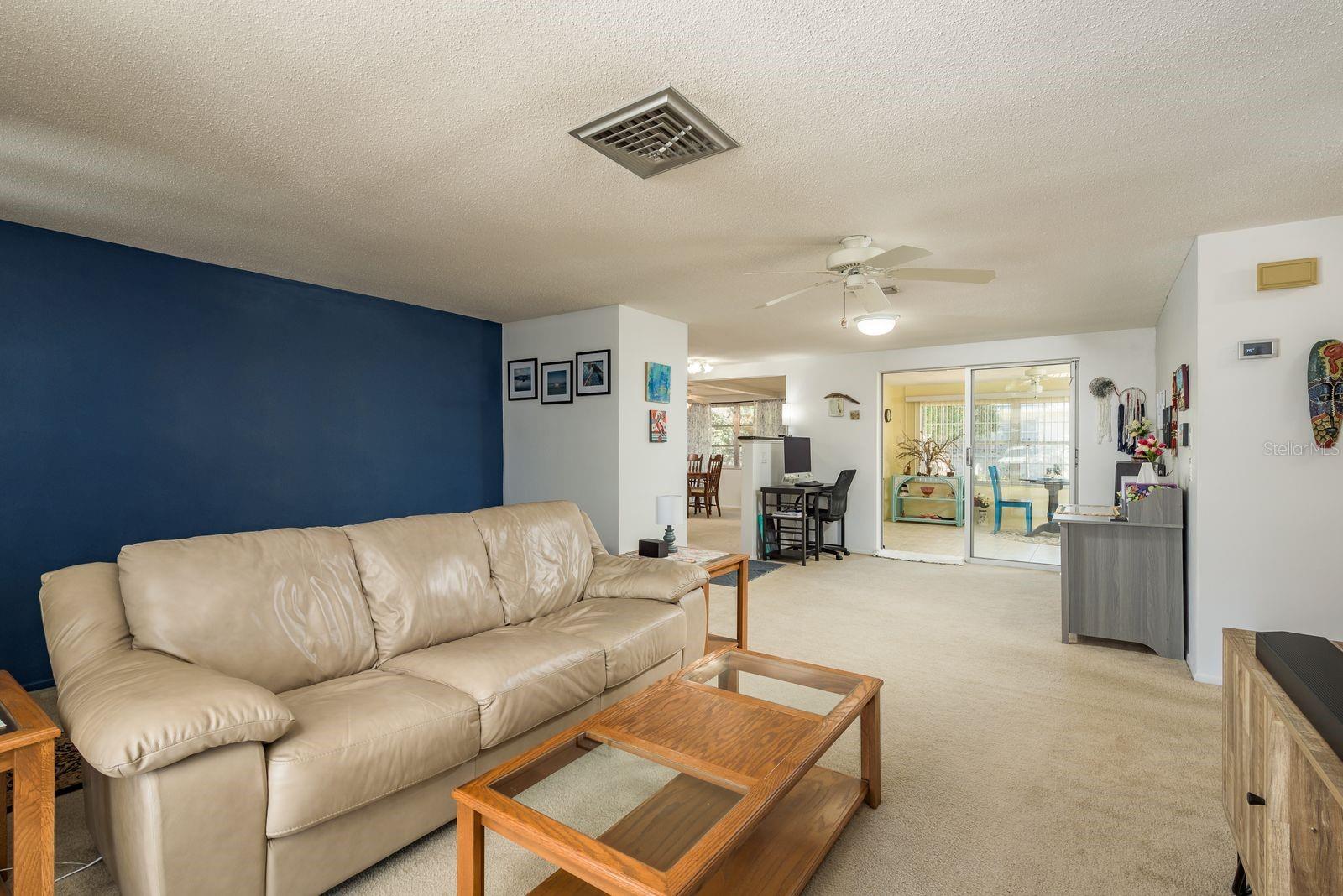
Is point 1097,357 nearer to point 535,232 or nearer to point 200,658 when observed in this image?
point 535,232

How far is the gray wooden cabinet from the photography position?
11.9ft

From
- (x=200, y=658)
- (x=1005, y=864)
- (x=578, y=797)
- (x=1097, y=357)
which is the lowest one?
(x=1005, y=864)

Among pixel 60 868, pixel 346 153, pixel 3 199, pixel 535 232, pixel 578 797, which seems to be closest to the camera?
pixel 578 797

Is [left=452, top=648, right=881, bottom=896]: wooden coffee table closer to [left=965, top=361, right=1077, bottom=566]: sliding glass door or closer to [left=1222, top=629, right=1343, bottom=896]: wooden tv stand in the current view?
[left=1222, top=629, right=1343, bottom=896]: wooden tv stand

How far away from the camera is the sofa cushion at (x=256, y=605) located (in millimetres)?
1872

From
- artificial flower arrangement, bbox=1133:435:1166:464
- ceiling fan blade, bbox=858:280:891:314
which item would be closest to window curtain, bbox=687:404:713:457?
artificial flower arrangement, bbox=1133:435:1166:464

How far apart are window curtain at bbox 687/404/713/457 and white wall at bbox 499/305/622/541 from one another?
7183mm

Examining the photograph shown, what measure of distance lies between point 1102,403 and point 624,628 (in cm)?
546

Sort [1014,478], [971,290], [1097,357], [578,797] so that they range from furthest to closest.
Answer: [1014,478] → [1097,357] → [971,290] → [578,797]

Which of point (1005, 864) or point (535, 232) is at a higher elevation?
point (535, 232)

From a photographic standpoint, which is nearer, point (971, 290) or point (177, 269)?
point (177, 269)

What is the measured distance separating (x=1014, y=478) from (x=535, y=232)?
18.0 feet

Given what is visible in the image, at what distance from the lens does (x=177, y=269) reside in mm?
3701

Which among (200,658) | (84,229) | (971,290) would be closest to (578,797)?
(200,658)
